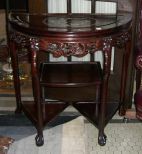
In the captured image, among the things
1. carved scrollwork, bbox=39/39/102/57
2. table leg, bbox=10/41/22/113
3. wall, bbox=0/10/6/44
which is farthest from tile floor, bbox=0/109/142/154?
wall, bbox=0/10/6/44

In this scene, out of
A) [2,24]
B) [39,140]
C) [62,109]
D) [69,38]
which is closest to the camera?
[69,38]

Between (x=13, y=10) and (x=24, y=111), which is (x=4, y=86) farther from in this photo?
(x=13, y=10)

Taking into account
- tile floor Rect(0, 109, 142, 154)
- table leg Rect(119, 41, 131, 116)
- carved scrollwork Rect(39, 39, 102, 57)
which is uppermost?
carved scrollwork Rect(39, 39, 102, 57)

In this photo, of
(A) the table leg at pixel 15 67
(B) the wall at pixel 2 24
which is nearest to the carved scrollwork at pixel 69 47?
(A) the table leg at pixel 15 67

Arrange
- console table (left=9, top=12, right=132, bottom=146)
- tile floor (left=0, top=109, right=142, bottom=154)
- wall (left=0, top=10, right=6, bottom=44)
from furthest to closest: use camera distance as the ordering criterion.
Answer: wall (left=0, top=10, right=6, bottom=44), tile floor (left=0, top=109, right=142, bottom=154), console table (left=9, top=12, right=132, bottom=146)

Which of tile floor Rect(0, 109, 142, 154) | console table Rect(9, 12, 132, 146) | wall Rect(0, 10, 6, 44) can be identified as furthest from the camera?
wall Rect(0, 10, 6, 44)

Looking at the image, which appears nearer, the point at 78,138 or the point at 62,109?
the point at 78,138

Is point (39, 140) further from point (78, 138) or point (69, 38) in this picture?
point (69, 38)

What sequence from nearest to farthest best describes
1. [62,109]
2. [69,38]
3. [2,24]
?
[69,38] → [62,109] → [2,24]

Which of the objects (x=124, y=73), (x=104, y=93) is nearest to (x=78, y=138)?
(x=104, y=93)

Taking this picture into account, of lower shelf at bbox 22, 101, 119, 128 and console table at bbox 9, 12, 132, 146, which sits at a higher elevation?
console table at bbox 9, 12, 132, 146

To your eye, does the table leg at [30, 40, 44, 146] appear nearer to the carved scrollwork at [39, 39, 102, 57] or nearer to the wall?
the carved scrollwork at [39, 39, 102, 57]

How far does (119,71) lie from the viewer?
1.88m

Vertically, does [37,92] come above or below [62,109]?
above
